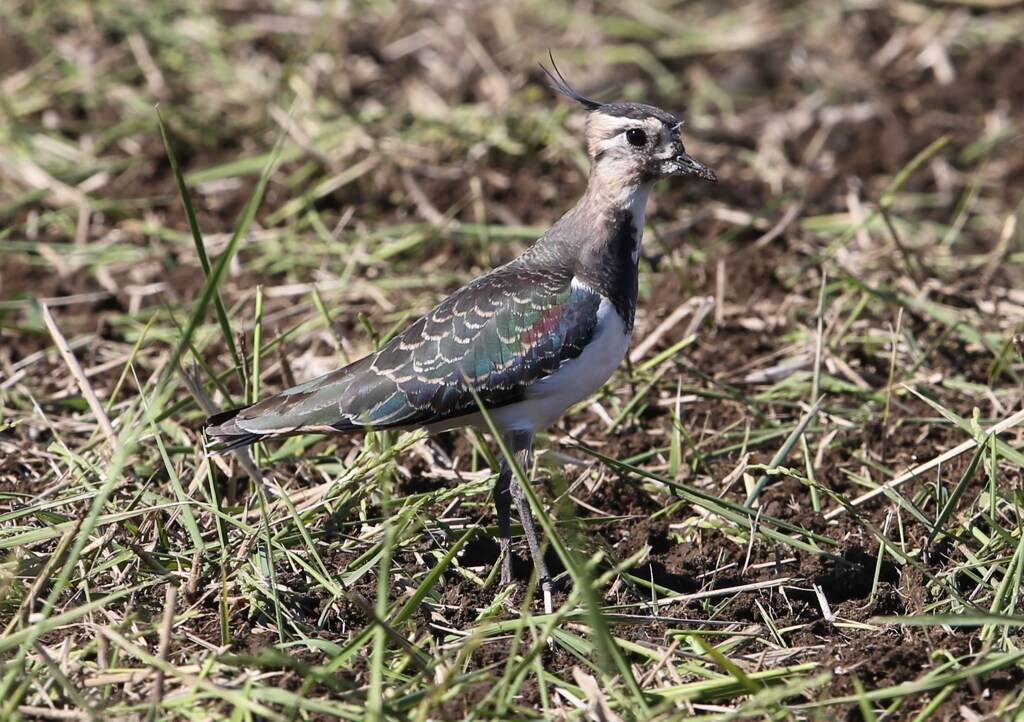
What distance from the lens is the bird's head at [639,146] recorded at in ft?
19.9

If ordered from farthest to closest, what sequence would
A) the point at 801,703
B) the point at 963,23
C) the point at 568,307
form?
the point at 963,23 < the point at 568,307 < the point at 801,703

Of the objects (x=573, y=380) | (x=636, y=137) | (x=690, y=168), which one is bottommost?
(x=573, y=380)

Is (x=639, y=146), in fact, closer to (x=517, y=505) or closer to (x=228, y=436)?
(x=517, y=505)

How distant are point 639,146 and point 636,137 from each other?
0.05 metres

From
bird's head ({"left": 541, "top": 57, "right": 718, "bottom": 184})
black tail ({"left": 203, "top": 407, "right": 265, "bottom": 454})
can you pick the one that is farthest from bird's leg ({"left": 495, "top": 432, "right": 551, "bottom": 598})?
bird's head ({"left": 541, "top": 57, "right": 718, "bottom": 184})

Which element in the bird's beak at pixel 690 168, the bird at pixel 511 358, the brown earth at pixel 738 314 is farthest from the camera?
the bird's beak at pixel 690 168

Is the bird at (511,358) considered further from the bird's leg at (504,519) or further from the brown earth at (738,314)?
the brown earth at (738,314)

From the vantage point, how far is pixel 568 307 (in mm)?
5797

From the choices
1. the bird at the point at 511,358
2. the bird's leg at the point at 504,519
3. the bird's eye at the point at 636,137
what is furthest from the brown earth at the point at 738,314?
the bird's eye at the point at 636,137

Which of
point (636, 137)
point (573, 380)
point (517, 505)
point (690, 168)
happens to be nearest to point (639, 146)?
point (636, 137)

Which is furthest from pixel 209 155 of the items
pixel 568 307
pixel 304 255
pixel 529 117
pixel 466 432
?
pixel 568 307

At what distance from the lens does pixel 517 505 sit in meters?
5.80

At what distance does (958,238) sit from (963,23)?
3215mm

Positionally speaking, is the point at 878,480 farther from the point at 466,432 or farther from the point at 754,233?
the point at 754,233
